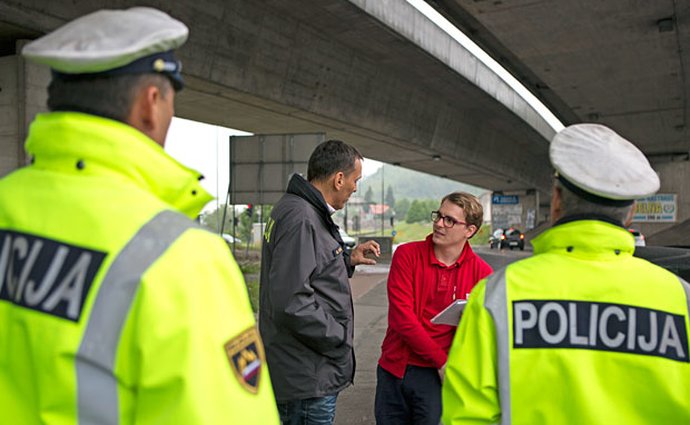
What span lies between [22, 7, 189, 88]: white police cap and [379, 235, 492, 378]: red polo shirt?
215cm

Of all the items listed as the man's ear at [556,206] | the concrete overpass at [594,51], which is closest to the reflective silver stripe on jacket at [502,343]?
the man's ear at [556,206]

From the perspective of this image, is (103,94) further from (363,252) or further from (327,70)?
(327,70)

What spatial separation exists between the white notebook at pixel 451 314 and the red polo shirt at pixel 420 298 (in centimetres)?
22

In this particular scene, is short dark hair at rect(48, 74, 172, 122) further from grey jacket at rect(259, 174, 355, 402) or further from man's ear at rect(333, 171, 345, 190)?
man's ear at rect(333, 171, 345, 190)

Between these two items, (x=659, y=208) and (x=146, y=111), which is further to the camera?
(x=659, y=208)

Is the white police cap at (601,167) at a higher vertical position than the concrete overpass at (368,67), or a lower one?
lower

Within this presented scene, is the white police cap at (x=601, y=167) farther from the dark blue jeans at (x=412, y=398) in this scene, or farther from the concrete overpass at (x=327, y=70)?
the concrete overpass at (x=327, y=70)

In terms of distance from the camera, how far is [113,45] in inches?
48.8

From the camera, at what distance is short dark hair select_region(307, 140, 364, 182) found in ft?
10.5

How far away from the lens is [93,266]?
1170 mm

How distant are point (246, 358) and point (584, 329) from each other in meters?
1.07

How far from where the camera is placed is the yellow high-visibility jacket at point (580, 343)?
1.69 m

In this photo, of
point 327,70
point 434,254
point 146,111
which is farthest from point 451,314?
point 327,70

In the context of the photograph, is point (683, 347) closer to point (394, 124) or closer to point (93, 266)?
point (93, 266)
